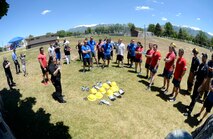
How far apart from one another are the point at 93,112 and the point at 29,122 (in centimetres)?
330

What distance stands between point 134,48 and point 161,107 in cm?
656

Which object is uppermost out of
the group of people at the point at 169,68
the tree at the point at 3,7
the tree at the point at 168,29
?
the tree at the point at 3,7

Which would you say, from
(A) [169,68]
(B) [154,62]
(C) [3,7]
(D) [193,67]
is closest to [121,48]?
(B) [154,62]

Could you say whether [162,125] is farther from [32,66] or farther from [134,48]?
[32,66]

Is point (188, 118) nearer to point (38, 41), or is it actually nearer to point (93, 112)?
point (93, 112)

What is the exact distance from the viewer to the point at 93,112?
35.6 ft

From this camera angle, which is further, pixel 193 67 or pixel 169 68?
pixel 193 67

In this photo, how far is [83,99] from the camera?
12297 millimetres

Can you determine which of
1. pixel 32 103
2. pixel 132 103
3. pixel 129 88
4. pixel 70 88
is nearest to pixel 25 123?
pixel 32 103

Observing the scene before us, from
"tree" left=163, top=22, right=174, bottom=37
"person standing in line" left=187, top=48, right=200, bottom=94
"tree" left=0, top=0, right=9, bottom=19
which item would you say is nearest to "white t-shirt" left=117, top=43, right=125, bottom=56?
"person standing in line" left=187, top=48, right=200, bottom=94

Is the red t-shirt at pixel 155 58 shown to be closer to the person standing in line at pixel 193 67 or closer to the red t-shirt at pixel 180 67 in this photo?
the red t-shirt at pixel 180 67

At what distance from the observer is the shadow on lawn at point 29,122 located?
367 inches

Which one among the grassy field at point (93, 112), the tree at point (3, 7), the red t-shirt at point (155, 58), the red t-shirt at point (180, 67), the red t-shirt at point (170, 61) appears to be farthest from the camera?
the red t-shirt at point (155, 58)

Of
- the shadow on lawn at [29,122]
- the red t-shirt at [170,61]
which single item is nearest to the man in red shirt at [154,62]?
the red t-shirt at [170,61]
